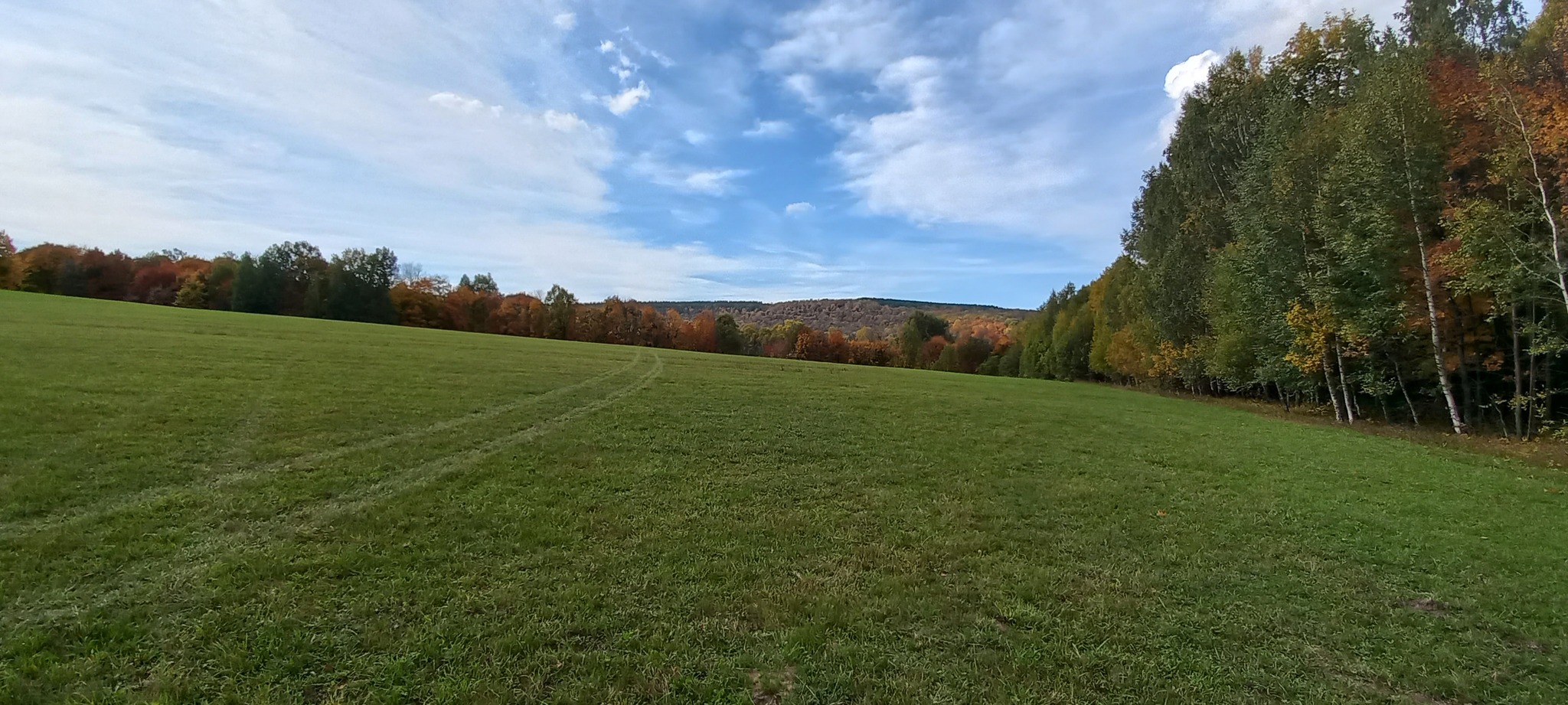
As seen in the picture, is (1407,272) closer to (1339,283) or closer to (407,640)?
(1339,283)

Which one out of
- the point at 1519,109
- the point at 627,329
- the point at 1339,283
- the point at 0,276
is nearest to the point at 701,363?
the point at 1339,283

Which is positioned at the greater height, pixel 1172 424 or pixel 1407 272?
pixel 1407 272

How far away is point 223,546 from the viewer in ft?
18.9

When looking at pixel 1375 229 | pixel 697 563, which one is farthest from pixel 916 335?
pixel 697 563

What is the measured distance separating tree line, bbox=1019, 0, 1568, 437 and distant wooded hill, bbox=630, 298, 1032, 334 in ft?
321

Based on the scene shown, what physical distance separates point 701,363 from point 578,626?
28.1m

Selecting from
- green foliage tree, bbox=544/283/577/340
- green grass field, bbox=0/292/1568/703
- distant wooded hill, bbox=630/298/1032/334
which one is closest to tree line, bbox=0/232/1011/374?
green foliage tree, bbox=544/283/577/340

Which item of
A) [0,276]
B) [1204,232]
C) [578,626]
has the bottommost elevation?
[578,626]

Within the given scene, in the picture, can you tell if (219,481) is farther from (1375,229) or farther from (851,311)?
(851,311)

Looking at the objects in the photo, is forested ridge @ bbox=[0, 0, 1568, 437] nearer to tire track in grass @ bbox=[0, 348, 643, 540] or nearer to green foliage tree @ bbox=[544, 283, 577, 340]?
tire track in grass @ bbox=[0, 348, 643, 540]

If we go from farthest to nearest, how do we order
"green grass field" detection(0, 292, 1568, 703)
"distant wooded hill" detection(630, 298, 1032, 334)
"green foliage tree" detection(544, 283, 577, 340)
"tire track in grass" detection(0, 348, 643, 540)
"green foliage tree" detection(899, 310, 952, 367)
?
"distant wooded hill" detection(630, 298, 1032, 334) → "green foliage tree" detection(899, 310, 952, 367) → "green foliage tree" detection(544, 283, 577, 340) → "tire track in grass" detection(0, 348, 643, 540) → "green grass field" detection(0, 292, 1568, 703)

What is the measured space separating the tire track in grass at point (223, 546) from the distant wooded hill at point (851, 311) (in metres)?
120

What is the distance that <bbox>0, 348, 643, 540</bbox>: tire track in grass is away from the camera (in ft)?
19.1

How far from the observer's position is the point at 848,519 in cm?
827
